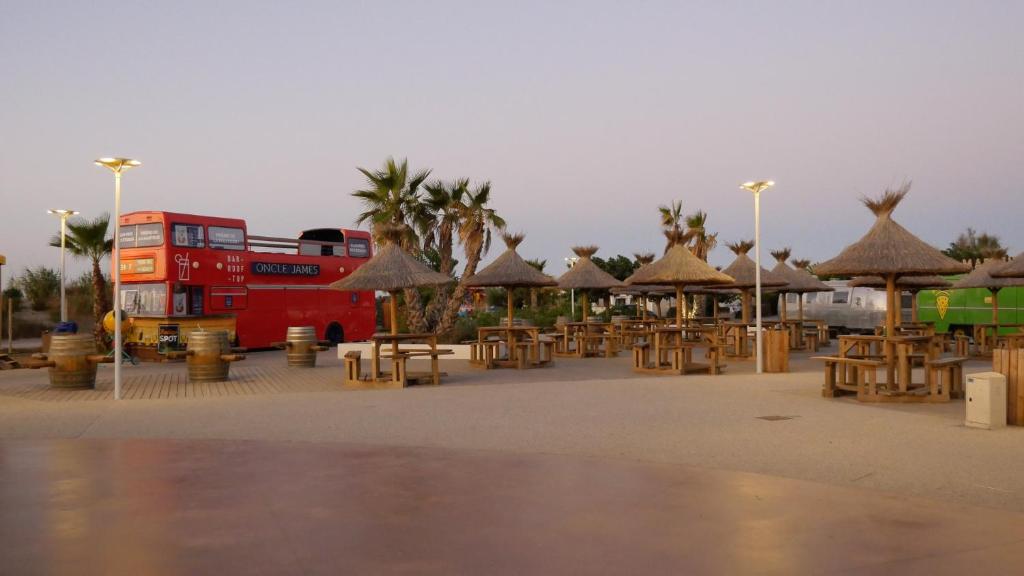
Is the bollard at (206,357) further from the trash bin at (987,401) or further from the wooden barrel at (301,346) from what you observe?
the trash bin at (987,401)

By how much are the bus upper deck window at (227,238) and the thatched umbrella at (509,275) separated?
7.11m

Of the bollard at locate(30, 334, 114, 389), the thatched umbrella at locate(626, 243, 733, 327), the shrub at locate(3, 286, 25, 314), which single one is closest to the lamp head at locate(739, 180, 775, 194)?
the thatched umbrella at locate(626, 243, 733, 327)

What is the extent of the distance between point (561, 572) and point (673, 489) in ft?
7.86

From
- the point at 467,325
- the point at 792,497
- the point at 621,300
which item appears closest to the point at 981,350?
the point at 467,325

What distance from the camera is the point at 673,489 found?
23.2 feet

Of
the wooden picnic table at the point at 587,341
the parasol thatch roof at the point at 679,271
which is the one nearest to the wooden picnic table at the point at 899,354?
the parasol thatch roof at the point at 679,271

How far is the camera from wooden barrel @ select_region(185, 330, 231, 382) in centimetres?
1728

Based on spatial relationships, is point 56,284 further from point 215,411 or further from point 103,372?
point 215,411

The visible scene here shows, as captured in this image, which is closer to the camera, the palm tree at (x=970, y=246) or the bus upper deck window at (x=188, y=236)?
the bus upper deck window at (x=188, y=236)

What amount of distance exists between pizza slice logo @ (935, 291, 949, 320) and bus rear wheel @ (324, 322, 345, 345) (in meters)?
22.1

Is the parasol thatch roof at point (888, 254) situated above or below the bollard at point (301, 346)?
above

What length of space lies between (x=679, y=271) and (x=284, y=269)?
1260 cm

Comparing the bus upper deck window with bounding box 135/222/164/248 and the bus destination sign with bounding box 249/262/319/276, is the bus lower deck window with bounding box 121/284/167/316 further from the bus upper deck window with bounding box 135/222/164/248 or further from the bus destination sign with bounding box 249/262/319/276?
the bus destination sign with bounding box 249/262/319/276

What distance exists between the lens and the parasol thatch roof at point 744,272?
24.3 metres
